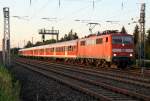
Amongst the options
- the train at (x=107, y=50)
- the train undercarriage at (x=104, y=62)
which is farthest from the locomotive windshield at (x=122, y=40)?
the train undercarriage at (x=104, y=62)

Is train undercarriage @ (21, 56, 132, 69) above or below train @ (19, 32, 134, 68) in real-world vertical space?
below

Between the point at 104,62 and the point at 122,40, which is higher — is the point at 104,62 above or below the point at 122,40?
below

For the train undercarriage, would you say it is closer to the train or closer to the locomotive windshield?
the train

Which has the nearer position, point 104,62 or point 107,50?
point 107,50

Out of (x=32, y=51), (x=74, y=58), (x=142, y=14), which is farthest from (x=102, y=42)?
(x=32, y=51)

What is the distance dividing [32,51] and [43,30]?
1467 centimetres

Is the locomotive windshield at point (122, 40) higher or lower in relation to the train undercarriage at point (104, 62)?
higher

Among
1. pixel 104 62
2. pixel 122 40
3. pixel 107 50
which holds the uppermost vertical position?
pixel 122 40

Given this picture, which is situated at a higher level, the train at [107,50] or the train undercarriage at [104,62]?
the train at [107,50]

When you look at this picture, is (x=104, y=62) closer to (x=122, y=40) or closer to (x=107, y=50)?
(x=107, y=50)

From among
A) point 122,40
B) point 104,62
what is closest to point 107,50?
point 122,40

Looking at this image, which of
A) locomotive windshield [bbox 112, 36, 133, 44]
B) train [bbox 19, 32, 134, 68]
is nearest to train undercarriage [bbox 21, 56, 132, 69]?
train [bbox 19, 32, 134, 68]

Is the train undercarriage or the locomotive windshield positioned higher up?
the locomotive windshield

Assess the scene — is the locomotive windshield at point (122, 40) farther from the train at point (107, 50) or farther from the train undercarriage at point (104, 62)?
the train undercarriage at point (104, 62)
